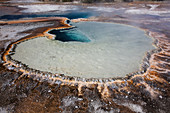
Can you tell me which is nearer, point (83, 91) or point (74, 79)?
point (83, 91)

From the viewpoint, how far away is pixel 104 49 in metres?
6.06

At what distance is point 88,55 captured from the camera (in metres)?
5.57

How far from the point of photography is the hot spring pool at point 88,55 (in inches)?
183

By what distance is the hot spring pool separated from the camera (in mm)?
4652

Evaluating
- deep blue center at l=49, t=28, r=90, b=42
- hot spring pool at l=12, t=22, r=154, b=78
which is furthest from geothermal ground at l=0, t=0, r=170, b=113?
deep blue center at l=49, t=28, r=90, b=42

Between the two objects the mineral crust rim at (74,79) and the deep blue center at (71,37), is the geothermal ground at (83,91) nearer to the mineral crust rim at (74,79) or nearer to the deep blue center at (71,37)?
the mineral crust rim at (74,79)

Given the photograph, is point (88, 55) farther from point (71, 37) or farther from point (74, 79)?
point (71, 37)

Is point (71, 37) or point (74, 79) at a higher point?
point (71, 37)

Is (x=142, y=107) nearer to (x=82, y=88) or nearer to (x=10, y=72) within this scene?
(x=82, y=88)

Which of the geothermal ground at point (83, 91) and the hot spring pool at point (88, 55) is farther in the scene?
the hot spring pool at point (88, 55)

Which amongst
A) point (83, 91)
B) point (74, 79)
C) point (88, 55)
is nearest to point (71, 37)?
point (88, 55)

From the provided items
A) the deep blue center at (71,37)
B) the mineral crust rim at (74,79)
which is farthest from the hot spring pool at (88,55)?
the mineral crust rim at (74,79)

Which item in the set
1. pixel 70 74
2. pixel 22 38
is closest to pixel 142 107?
pixel 70 74

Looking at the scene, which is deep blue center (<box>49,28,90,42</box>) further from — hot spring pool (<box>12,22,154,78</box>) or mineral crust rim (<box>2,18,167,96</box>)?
mineral crust rim (<box>2,18,167,96</box>)
